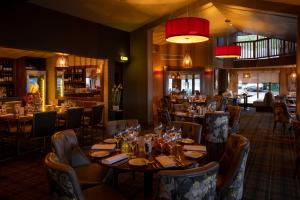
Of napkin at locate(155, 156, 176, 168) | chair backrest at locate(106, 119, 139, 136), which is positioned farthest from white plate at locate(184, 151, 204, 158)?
chair backrest at locate(106, 119, 139, 136)

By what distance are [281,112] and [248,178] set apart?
415cm

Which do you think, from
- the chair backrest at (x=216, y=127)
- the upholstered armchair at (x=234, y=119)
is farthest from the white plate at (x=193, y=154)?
the upholstered armchair at (x=234, y=119)

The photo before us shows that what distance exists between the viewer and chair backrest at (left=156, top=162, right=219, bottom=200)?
1.73m

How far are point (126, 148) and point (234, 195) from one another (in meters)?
1.20

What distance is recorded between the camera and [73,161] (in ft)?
10.3

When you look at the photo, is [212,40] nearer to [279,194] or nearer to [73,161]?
[279,194]

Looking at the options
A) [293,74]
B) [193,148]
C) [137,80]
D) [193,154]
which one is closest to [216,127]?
[193,148]

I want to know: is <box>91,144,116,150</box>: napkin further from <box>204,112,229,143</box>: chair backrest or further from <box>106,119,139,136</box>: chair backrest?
<box>204,112,229,143</box>: chair backrest

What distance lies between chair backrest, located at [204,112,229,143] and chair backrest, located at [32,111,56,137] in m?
3.14

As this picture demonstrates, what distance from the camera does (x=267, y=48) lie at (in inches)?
568

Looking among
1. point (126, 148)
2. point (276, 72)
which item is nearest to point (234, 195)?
point (126, 148)

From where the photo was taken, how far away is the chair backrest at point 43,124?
16.5 feet

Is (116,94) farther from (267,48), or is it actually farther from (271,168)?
(267,48)

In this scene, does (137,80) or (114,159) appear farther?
(137,80)
